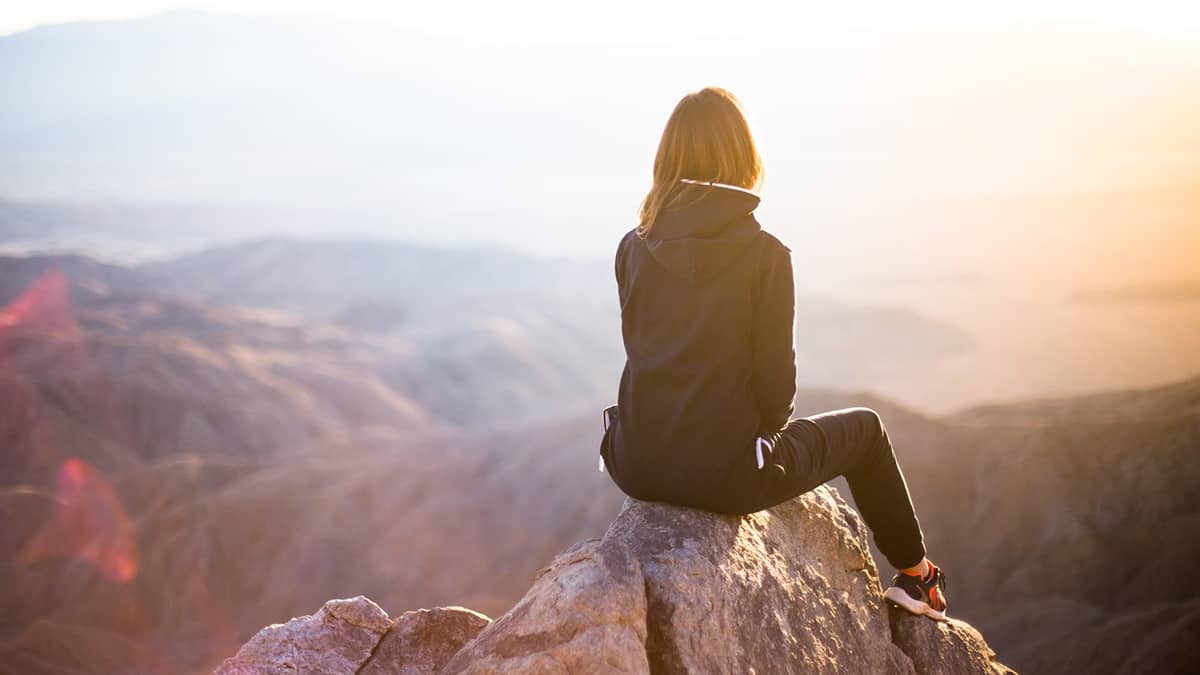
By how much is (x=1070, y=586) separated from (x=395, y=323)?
280ft

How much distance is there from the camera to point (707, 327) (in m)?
3.60

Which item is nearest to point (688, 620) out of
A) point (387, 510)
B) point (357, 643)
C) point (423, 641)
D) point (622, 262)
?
point (622, 262)

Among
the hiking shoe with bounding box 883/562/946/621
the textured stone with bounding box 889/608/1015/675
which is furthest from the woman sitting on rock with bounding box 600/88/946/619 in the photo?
the textured stone with bounding box 889/608/1015/675

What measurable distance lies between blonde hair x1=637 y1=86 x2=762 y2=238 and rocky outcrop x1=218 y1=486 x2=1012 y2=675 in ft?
4.53

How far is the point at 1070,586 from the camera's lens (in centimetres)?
1584

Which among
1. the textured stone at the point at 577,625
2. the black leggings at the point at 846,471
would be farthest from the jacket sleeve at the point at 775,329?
the textured stone at the point at 577,625

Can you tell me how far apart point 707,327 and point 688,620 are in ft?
3.85

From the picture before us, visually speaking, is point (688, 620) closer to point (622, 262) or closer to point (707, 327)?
point (707, 327)

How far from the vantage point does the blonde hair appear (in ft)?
11.9

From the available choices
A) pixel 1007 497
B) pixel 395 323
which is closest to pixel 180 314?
pixel 395 323

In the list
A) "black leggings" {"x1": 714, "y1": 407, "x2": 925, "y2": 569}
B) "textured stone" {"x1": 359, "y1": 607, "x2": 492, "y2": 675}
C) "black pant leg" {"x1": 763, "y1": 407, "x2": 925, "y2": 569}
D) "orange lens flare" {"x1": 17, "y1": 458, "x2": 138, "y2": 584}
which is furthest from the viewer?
"orange lens flare" {"x1": 17, "y1": 458, "x2": 138, "y2": 584}

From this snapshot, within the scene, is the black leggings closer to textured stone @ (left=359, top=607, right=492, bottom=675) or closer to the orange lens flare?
textured stone @ (left=359, top=607, right=492, bottom=675)

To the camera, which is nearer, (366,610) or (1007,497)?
(366,610)

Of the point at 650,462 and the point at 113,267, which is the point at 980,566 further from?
the point at 113,267
